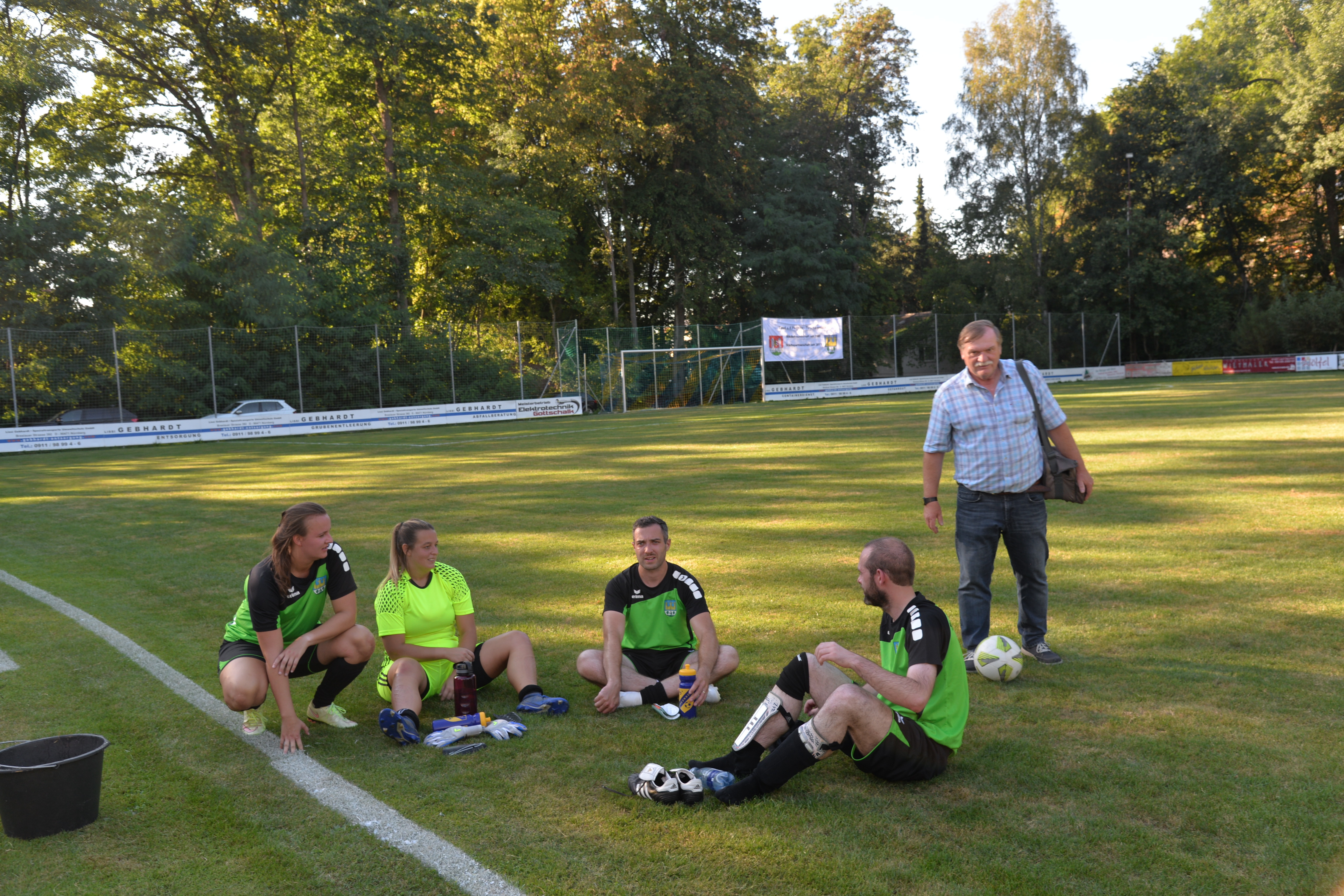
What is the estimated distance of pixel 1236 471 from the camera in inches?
482

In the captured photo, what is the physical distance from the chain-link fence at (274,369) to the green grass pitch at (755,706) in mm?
16188

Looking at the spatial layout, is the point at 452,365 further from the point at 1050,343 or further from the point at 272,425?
the point at 1050,343

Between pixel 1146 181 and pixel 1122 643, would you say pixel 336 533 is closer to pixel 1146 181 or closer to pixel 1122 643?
pixel 1122 643

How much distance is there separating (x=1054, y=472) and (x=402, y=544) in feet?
11.8

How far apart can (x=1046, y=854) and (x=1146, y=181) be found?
190 feet

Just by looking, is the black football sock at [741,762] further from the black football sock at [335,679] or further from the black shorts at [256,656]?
the black shorts at [256,656]

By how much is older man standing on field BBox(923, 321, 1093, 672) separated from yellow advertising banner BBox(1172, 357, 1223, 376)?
47744 millimetres

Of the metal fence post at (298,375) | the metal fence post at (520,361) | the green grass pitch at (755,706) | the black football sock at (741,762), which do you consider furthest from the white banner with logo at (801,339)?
the black football sock at (741,762)

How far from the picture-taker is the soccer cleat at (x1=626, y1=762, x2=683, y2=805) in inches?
152

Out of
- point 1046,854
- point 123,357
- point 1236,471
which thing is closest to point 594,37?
point 123,357

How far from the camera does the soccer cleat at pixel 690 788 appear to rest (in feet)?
12.7

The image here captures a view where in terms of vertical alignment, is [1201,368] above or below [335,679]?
above

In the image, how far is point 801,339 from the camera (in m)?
42.1

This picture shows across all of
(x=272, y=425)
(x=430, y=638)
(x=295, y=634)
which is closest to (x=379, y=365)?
(x=272, y=425)
